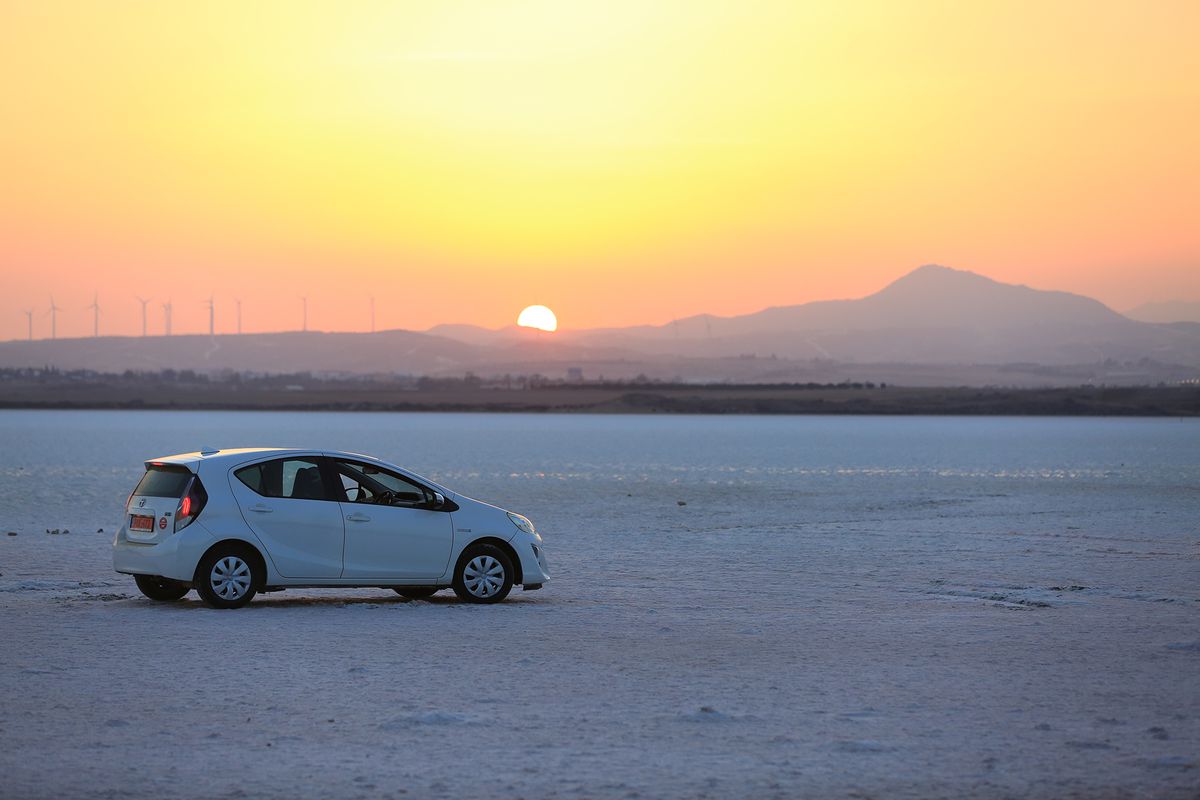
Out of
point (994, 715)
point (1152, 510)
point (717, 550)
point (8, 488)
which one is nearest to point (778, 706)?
point (994, 715)

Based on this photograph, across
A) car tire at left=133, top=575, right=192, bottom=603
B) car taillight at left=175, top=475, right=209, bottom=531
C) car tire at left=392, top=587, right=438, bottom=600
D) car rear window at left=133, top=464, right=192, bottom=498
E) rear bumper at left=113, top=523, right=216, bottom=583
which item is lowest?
car tire at left=392, top=587, right=438, bottom=600

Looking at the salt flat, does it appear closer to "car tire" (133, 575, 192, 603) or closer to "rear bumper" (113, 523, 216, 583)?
"car tire" (133, 575, 192, 603)

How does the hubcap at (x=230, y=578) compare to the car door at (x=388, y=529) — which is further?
the car door at (x=388, y=529)

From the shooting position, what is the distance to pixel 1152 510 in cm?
3366

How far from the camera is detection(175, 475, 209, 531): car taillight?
48.8 feet

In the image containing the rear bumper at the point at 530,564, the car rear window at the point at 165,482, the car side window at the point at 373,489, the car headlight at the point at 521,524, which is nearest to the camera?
the car rear window at the point at 165,482

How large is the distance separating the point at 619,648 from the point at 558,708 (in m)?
2.77

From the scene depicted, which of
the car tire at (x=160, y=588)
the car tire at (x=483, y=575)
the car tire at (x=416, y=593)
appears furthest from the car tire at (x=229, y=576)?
the car tire at (x=483, y=575)

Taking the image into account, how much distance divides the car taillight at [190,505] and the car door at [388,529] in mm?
1327

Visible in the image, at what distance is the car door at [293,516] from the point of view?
49.6 ft

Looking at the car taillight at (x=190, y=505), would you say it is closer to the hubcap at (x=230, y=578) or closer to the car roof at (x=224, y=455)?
the car roof at (x=224, y=455)

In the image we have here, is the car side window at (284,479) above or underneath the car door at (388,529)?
above

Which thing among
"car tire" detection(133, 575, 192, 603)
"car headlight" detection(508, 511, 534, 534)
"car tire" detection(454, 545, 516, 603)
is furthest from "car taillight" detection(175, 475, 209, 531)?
"car headlight" detection(508, 511, 534, 534)

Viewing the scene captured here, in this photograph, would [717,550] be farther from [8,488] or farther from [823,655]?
[8,488]
